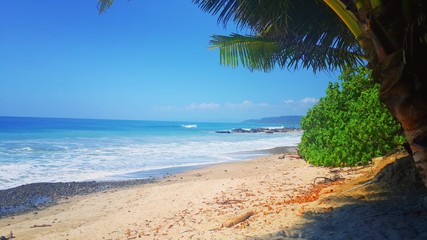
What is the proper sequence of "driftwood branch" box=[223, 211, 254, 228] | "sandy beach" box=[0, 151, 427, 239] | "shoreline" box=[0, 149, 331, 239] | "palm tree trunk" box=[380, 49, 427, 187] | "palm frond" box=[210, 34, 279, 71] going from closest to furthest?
1. "palm tree trunk" box=[380, 49, 427, 187]
2. "sandy beach" box=[0, 151, 427, 239]
3. "driftwood branch" box=[223, 211, 254, 228]
4. "shoreline" box=[0, 149, 331, 239]
5. "palm frond" box=[210, 34, 279, 71]

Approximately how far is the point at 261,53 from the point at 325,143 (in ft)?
11.9

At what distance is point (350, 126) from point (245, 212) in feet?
14.1

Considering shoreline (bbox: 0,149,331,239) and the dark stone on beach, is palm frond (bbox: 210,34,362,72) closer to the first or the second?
shoreline (bbox: 0,149,331,239)

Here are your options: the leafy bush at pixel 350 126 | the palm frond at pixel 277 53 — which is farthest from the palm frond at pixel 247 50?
the leafy bush at pixel 350 126

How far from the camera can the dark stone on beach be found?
25.7ft

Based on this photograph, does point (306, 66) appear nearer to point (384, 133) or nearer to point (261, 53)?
point (261, 53)

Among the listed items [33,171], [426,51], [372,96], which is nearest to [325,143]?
[372,96]

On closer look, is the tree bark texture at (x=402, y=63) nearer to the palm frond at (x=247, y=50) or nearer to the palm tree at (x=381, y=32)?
the palm tree at (x=381, y=32)

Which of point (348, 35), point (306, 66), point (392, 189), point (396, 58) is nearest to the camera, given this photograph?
point (396, 58)

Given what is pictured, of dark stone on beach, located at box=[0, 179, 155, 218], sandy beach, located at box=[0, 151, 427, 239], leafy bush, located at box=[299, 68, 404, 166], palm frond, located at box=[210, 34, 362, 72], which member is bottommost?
dark stone on beach, located at box=[0, 179, 155, 218]

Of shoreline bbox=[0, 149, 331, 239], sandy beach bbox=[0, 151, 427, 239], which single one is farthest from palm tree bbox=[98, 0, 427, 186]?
shoreline bbox=[0, 149, 331, 239]

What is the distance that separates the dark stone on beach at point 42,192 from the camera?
7840mm

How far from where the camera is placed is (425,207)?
3061 mm

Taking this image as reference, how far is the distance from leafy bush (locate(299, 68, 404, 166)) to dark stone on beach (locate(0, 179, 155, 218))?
16.9ft
